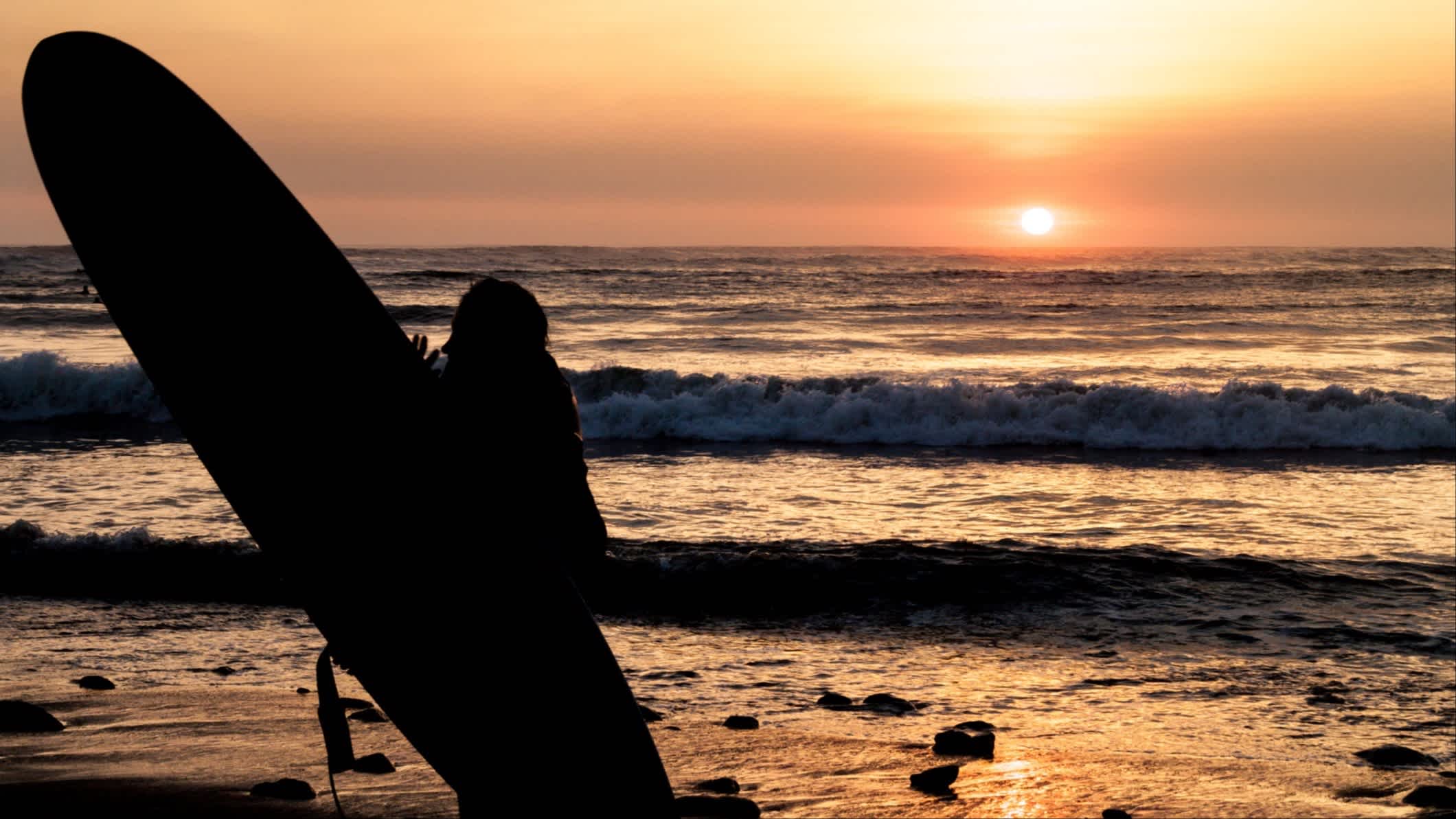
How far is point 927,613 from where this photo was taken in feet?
26.5

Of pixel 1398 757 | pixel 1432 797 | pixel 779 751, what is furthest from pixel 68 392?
pixel 1432 797

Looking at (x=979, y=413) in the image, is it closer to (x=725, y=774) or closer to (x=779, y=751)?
(x=779, y=751)

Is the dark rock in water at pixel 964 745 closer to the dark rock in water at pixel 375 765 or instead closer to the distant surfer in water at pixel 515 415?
the dark rock in water at pixel 375 765

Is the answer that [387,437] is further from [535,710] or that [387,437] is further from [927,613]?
[927,613]

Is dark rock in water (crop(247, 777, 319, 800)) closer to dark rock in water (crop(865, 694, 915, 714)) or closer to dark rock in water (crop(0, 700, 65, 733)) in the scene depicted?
dark rock in water (crop(0, 700, 65, 733))

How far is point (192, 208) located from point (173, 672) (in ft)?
13.8

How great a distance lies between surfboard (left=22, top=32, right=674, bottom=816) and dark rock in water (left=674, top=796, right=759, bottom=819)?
1179 mm

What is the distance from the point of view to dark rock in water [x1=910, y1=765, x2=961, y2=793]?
4.62m

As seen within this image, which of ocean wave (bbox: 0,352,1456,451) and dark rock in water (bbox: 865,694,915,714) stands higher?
ocean wave (bbox: 0,352,1456,451)

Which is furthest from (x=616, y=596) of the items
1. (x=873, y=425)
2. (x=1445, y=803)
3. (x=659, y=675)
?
(x=873, y=425)

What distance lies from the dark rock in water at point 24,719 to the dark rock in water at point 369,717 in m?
1.18

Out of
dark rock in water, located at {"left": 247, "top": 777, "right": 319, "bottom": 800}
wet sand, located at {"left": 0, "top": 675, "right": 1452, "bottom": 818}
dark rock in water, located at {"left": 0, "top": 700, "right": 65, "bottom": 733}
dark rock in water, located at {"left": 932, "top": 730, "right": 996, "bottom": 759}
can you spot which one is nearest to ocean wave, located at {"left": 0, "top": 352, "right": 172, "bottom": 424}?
dark rock in water, located at {"left": 0, "top": 700, "right": 65, "bottom": 733}

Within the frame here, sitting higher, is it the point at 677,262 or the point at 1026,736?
the point at 677,262

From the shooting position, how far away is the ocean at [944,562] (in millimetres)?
5250
